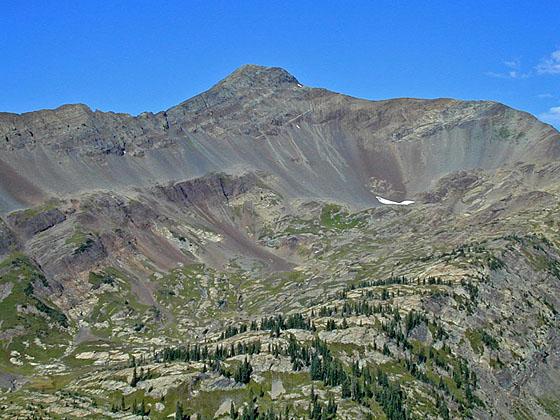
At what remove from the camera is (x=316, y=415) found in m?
193

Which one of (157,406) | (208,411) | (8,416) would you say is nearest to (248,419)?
(208,411)

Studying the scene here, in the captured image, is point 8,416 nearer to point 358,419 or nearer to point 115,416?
point 115,416

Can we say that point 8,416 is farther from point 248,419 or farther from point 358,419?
point 358,419

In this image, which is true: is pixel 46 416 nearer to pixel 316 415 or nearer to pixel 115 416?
pixel 115 416

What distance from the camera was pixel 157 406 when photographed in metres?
197

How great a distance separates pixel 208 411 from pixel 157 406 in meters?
13.8

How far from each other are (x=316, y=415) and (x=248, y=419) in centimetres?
1831

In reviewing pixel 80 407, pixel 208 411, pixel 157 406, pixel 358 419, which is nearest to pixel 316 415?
pixel 358 419

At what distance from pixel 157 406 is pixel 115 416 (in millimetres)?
12424

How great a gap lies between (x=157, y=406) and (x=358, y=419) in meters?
53.2

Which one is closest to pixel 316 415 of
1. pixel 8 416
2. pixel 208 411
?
pixel 208 411

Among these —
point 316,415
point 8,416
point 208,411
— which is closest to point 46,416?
point 8,416

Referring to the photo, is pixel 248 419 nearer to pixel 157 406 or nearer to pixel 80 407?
pixel 157 406

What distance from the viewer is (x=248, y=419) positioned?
615 ft
